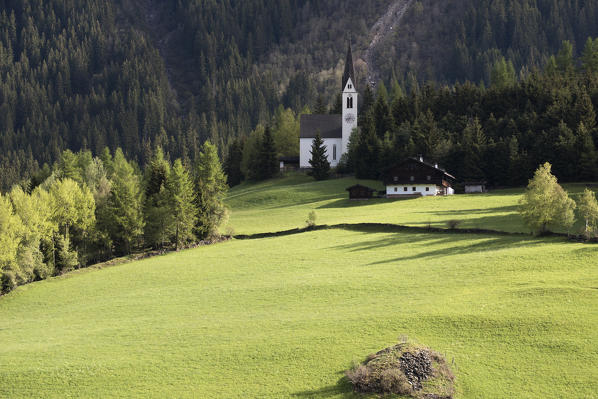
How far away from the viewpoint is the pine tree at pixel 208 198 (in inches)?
2906

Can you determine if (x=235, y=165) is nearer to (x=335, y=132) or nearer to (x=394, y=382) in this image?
(x=335, y=132)

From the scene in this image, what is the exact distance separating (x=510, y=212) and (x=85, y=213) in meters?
49.2

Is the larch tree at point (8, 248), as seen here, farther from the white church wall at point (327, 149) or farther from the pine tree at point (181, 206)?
the white church wall at point (327, 149)

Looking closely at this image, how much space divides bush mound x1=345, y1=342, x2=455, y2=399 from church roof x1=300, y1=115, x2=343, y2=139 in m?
105

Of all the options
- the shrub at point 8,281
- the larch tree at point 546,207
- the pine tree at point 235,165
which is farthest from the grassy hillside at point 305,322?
the pine tree at point 235,165

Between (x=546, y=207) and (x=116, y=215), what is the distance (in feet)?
149

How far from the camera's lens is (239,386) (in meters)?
31.1

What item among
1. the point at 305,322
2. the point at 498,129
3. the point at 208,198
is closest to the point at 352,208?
the point at 208,198

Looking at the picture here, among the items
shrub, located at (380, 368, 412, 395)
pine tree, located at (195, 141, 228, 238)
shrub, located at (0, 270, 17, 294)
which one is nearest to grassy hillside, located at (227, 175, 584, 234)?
pine tree, located at (195, 141, 228, 238)

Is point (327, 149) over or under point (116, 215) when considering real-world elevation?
over

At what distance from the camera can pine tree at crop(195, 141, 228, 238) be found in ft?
242

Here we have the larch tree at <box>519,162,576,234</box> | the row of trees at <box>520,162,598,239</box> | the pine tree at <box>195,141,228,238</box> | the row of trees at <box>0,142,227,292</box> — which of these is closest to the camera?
the row of trees at <box>520,162,598,239</box>

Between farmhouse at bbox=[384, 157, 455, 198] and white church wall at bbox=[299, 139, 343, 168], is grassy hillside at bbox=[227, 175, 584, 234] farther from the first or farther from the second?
white church wall at bbox=[299, 139, 343, 168]

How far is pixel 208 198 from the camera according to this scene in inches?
2936
